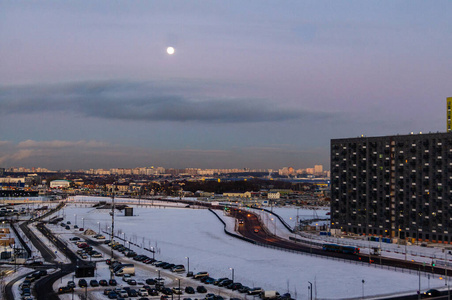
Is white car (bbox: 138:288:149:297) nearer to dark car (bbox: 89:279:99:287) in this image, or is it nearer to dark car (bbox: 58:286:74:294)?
dark car (bbox: 89:279:99:287)

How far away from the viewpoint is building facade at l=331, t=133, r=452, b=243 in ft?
210

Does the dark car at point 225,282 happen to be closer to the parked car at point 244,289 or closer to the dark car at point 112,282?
the parked car at point 244,289

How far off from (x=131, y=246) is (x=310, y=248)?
2307 centimetres

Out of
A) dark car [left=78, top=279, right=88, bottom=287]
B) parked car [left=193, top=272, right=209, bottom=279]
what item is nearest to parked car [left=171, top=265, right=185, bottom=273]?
parked car [left=193, top=272, right=209, bottom=279]

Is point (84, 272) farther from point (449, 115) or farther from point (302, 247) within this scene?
point (449, 115)

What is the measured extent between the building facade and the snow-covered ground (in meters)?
20.9

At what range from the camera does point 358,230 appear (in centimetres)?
7269

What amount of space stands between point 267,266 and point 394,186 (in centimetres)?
3141

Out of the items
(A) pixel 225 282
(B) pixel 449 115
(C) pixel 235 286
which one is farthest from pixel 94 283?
(B) pixel 449 115

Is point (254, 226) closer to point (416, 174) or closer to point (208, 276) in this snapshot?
point (416, 174)

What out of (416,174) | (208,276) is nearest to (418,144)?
(416,174)

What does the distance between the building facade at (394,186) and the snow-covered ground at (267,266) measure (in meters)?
20.9

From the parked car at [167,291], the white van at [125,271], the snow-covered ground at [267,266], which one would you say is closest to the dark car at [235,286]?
the snow-covered ground at [267,266]

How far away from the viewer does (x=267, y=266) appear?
47.2m
